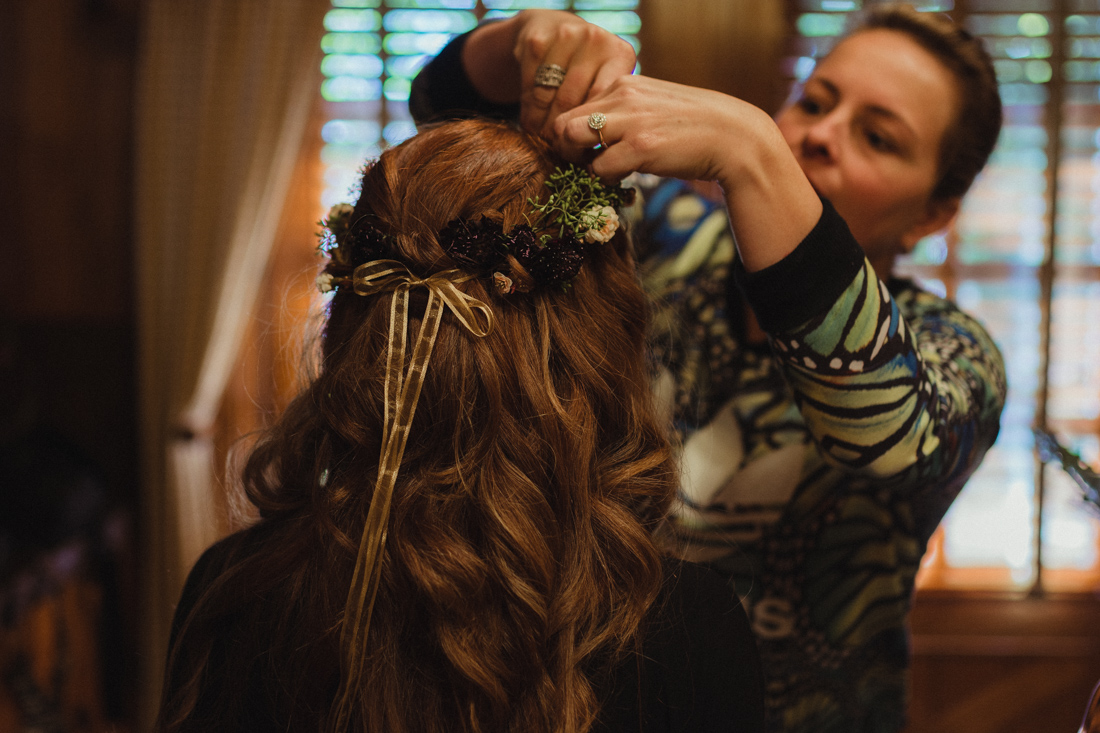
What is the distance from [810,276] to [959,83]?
0.59m

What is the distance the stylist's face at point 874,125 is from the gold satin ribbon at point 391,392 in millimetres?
611

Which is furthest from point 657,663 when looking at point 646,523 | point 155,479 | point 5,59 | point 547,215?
point 5,59

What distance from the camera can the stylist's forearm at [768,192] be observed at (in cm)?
67

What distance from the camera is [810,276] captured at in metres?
0.66

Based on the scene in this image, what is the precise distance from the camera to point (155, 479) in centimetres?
226

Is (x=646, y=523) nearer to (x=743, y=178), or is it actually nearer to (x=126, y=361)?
(x=743, y=178)

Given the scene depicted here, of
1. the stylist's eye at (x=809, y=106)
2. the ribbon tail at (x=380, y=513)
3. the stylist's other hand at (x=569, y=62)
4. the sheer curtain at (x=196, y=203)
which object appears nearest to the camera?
the ribbon tail at (x=380, y=513)

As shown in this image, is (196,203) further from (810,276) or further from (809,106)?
(810,276)

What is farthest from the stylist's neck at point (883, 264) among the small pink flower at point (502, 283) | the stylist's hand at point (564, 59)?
the small pink flower at point (502, 283)

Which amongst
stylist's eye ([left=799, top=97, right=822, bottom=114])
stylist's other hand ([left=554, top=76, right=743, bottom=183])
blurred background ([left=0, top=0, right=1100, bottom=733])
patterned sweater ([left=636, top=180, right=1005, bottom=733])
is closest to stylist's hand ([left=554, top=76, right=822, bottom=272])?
stylist's other hand ([left=554, top=76, right=743, bottom=183])

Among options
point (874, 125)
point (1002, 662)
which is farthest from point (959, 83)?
point (1002, 662)

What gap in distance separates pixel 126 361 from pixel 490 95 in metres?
1.99

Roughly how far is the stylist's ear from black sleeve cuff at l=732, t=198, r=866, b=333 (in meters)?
0.48

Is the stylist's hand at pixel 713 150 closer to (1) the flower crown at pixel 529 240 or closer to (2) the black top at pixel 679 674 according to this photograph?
(1) the flower crown at pixel 529 240
